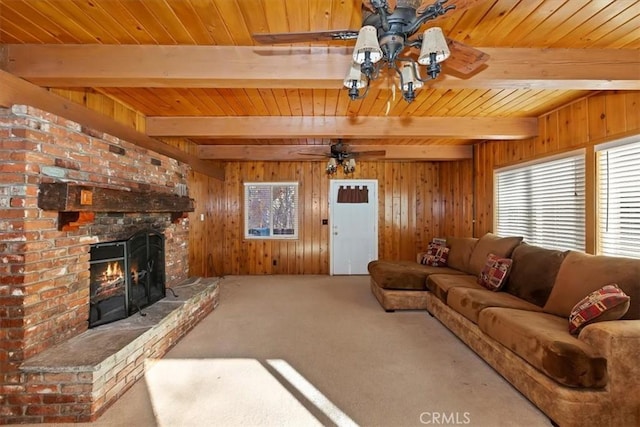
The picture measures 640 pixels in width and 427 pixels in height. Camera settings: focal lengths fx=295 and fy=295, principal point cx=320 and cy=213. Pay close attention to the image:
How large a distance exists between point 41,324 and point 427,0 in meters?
2.94

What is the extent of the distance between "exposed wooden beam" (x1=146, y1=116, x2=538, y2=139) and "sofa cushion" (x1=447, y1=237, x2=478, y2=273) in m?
1.50

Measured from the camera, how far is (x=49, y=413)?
182cm

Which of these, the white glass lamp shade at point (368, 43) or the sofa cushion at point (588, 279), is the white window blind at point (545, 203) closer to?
the sofa cushion at point (588, 279)

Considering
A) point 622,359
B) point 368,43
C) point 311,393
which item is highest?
point 368,43

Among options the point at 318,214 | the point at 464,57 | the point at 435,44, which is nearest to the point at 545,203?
the point at 464,57

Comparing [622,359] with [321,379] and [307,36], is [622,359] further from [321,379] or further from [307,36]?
[307,36]

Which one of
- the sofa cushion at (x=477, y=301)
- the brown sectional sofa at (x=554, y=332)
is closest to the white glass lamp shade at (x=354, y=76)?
the brown sectional sofa at (x=554, y=332)

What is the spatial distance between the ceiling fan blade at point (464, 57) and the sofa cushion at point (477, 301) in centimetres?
198

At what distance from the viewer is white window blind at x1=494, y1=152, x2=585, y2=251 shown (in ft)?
9.93

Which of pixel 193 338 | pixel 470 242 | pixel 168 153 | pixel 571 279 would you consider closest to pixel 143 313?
pixel 193 338

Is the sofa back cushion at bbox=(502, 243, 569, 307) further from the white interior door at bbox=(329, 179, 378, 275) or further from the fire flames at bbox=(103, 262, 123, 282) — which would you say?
the fire flames at bbox=(103, 262, 123, 282)

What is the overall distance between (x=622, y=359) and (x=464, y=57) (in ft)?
6.31

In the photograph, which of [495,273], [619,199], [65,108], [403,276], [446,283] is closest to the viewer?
[65,108]

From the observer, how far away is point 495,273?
10.3 ft
